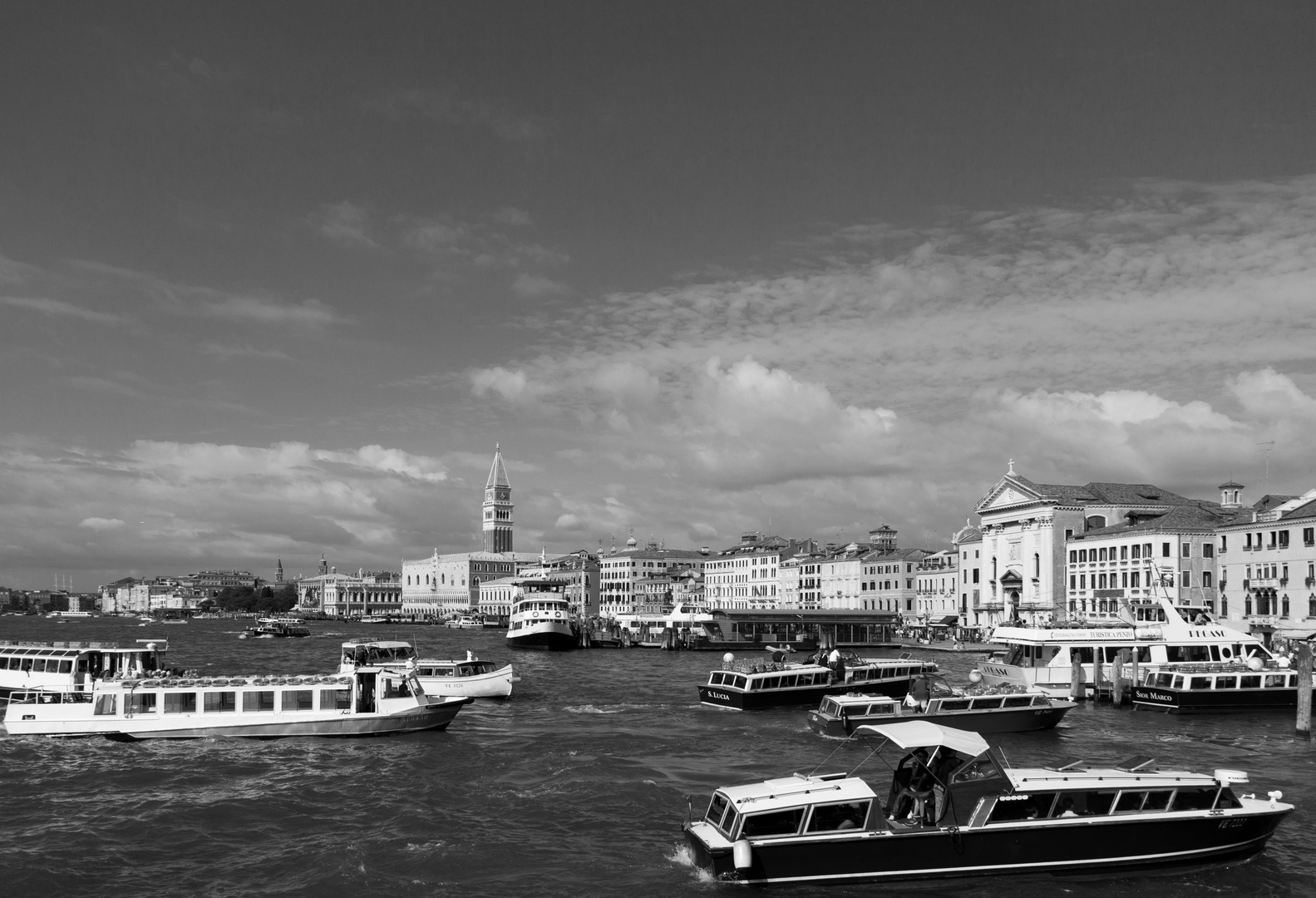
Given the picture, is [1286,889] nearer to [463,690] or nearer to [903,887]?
[903,887]

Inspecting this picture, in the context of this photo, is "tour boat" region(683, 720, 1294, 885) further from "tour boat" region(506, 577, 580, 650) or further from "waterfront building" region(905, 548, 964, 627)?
"waterfront building" region(905, 548, 964, 627)

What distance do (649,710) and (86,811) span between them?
77.4 feet

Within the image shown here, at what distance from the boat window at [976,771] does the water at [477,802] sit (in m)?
1.76

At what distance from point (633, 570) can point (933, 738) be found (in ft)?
548

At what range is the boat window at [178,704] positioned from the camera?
120 ft

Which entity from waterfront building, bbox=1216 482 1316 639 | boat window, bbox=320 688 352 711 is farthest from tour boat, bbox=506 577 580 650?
boat window, bbox=320 688 352 711

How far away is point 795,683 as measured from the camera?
4778 cm

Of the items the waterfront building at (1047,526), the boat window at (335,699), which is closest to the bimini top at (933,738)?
the boat window at (335,699)

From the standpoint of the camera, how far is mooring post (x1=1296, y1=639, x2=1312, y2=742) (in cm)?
3881

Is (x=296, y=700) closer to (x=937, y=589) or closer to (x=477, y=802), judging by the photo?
(x=477, y=802)

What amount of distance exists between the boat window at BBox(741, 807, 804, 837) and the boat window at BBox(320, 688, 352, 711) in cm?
2042

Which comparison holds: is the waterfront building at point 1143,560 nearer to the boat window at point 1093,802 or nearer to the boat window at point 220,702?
the boat window at point 220,702

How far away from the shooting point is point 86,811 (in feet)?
87.7

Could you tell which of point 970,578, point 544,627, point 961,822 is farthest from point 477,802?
point 970,578
